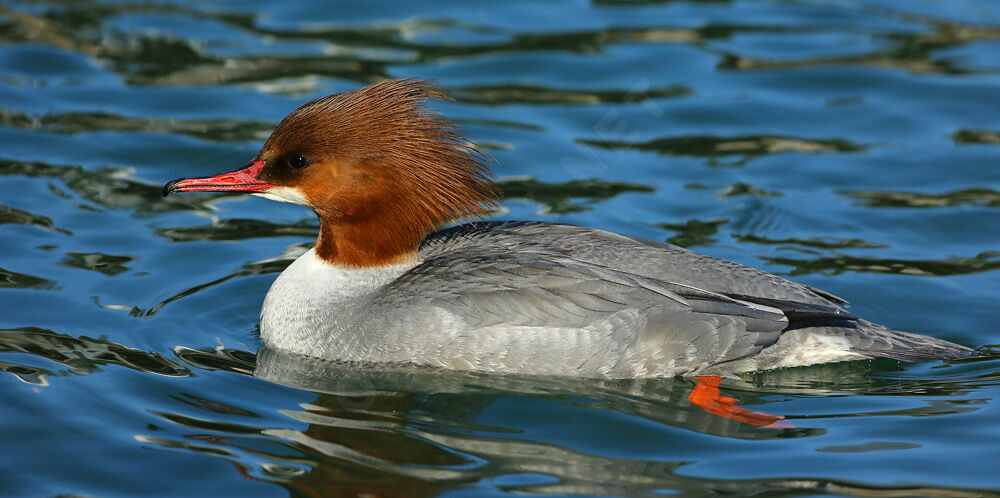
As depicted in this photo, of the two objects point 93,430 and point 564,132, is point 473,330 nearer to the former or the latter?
point 93,430

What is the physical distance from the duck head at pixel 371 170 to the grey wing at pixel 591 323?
0.51 m

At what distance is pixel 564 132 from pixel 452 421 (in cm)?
496

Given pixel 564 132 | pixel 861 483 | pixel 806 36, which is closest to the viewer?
pixel 861 483

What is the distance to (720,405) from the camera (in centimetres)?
673

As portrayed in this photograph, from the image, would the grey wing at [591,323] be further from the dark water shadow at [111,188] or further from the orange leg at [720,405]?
the dark water shadow at [111,188]

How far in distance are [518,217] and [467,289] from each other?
8.58 feet

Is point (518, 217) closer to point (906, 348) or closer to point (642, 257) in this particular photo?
point (642, 257)

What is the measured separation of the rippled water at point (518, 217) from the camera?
6.07m

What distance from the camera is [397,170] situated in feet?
23.1

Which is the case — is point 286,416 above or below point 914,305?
below


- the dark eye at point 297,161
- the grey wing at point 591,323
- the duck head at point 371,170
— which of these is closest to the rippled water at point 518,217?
the grey wing at point 591,323

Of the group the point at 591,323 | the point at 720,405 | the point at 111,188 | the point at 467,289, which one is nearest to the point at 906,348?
the point at 720,405

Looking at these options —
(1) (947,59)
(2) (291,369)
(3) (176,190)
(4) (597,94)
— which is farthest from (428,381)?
(1) (947,59)

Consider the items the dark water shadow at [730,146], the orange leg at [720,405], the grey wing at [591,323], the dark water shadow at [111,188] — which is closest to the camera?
the orange leg at [720,405]
